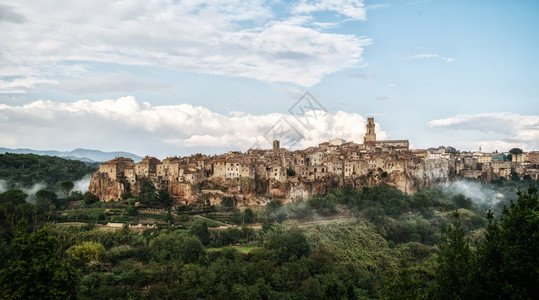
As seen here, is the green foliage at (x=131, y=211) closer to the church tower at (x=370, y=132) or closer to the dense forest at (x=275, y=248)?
the dense forest at (x=275, y=248)

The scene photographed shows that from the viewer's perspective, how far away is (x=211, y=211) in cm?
4284

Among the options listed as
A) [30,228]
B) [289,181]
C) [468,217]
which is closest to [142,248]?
[30,228]

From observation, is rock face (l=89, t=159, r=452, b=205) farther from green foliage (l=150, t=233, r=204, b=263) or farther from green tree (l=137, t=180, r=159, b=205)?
green foliage (l=150, t=233, r=204, b=263)

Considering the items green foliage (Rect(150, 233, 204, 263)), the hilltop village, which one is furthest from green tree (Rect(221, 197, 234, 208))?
green foliage (Rect(150, 233, 204, 263))

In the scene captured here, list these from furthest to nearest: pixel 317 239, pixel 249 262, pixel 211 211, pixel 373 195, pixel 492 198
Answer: pixel 492 198
pixel 373 195
pixel 211 211
pixel 317 239
pixel 249 262

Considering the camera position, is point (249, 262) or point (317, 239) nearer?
point (249, 262)

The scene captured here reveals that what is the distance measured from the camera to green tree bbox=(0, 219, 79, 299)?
49.4 feet

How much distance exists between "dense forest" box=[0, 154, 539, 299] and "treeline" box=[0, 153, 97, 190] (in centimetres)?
783

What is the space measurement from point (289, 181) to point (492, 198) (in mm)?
26607

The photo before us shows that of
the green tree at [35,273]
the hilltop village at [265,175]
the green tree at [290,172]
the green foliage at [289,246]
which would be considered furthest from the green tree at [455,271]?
the green tree at [290,172]

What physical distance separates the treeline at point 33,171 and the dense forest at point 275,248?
308 inches

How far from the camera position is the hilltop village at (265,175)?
1815 inches

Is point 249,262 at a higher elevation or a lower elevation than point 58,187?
lower

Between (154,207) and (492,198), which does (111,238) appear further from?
(492,198)
